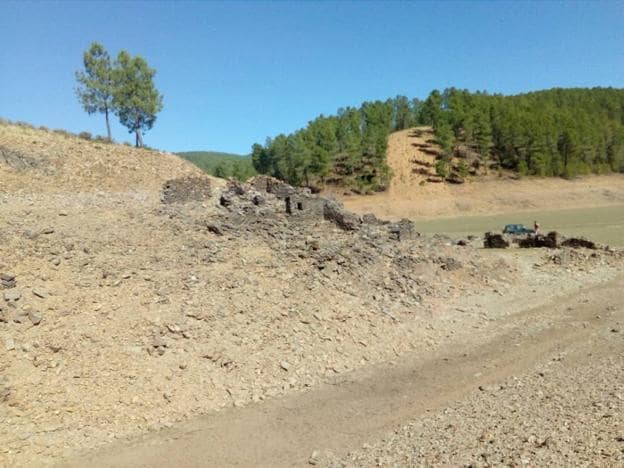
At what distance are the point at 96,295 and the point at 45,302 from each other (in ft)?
3.55

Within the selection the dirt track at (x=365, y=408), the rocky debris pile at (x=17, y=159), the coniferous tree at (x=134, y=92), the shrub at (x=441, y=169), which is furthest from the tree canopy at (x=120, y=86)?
the shrub at (x=441, y=169)

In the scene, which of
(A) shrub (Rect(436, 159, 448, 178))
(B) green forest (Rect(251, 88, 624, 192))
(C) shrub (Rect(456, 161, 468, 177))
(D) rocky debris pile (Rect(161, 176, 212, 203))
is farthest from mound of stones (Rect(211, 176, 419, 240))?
(C) shrub (Rect(456, 161, 468, 177))

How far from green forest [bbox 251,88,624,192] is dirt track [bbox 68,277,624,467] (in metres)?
50.1

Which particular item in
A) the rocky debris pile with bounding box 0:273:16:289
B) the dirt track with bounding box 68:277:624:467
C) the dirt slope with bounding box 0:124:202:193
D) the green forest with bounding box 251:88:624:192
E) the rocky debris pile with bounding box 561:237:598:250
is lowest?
the dirt track with bounding box 68:277:624:467

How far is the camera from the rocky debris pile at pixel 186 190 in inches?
699

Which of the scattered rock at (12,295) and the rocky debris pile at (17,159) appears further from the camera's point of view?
the rocky debris pile at (17,159)

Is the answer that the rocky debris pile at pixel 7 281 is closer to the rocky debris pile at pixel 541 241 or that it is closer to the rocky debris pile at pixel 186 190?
the rocky debris pile at pixel 186 190

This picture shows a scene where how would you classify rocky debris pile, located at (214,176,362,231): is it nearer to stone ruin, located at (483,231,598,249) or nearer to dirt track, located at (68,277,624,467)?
dirt track, located at (68,277,624,467)

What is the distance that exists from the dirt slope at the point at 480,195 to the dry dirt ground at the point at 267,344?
38.2 metres

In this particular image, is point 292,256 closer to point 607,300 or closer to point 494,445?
point 494,445

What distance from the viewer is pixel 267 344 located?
1169 centimetres

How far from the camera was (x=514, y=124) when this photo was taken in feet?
220

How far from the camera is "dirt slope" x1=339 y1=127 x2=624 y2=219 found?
55.4 m

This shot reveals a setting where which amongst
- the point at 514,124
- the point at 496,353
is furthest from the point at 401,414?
the point at 514,124
